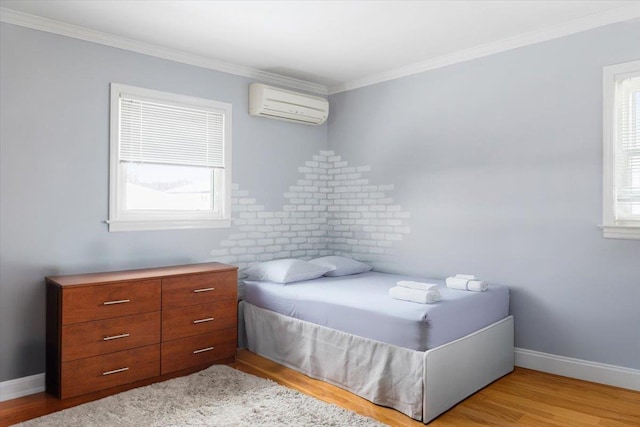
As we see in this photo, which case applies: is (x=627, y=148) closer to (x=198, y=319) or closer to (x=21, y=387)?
(x=198, y=319)

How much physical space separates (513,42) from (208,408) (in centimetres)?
349

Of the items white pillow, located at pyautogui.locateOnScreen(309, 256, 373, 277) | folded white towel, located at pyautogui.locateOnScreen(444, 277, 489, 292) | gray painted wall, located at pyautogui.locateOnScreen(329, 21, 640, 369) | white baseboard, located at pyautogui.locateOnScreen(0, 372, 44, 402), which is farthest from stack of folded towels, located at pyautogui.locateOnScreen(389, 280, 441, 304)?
white baseboard, located at pyautogui.locateOnScreen(0, 372, 44, 402)

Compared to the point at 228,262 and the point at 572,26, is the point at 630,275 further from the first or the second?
the point at 228,262

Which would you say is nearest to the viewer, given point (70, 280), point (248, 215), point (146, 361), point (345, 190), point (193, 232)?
point (70, 280)

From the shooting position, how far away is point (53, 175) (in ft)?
10.9

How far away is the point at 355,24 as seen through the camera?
3.40 metres

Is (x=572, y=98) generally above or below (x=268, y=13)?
below

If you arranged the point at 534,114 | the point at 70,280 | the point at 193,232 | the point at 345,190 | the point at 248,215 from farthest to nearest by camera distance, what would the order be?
the point at 345,190, the point at 248,215, the point at 193,232, the point at 534,114, the point at 70,280

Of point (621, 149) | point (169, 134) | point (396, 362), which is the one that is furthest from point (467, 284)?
point (169, 134)

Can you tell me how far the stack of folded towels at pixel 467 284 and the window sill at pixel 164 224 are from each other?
2.07m

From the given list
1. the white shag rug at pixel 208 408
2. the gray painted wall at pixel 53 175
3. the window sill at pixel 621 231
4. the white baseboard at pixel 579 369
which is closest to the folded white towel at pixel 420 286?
the white shag rug at pixel 208 408

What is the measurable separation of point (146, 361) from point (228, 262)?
1.24 m

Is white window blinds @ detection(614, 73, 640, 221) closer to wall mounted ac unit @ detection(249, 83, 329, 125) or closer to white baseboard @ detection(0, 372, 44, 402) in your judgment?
wall mounted ac unit @ detection(249, 83, 329, 125)

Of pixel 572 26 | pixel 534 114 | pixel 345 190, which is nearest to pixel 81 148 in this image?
pixel 345 190
